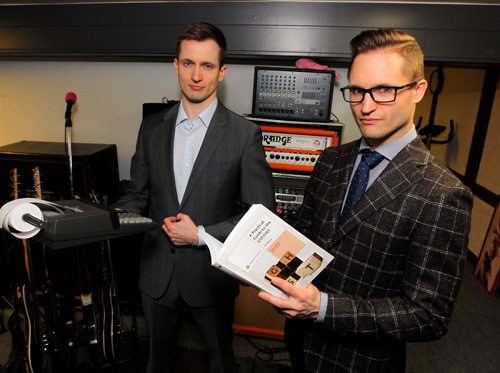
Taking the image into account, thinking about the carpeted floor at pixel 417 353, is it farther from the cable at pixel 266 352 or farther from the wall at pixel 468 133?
the wall at pixel 468 133

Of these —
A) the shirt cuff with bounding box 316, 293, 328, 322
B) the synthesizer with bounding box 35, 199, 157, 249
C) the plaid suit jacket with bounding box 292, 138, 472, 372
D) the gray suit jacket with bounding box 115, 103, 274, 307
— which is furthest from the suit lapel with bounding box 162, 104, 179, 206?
the shirt cuff with bounding box 316, 293, 328, 322

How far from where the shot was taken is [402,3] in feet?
6.35

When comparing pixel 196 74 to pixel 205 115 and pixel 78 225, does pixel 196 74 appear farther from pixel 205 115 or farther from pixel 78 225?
pixel 78 225

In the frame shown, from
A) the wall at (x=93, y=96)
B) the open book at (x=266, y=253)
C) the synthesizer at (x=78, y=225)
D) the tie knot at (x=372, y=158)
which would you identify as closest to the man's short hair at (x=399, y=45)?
the tie knot at (x=372, y=158)

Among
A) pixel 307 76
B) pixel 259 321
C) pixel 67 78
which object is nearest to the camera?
pixel 307 76

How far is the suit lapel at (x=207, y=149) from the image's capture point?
134 cm

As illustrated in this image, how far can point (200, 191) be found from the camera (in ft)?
4.43

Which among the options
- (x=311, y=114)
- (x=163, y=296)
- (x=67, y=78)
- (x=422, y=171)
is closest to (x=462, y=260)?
(x=422, y=171)

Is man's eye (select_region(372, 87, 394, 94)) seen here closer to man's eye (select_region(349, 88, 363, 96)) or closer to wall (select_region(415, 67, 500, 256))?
man's eye (select_region(349, 88, 363, 96))

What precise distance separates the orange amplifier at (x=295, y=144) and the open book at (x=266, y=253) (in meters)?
1.11

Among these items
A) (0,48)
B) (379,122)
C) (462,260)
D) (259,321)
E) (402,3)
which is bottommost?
(259,321)

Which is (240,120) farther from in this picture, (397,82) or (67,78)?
(67,78)

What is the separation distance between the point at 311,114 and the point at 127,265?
1566 millimetres

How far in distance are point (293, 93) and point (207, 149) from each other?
2.55 ft
